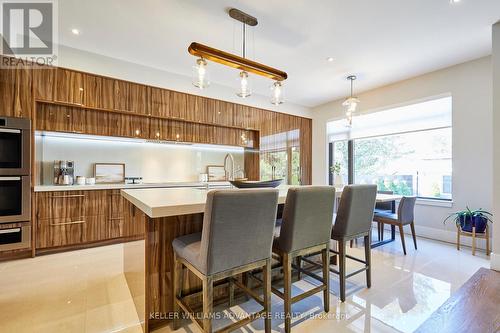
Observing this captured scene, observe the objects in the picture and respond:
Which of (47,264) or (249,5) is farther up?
(249,5)

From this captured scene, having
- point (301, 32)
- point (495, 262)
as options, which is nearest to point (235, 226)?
point (301, 32)

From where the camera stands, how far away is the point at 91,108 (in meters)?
3.29

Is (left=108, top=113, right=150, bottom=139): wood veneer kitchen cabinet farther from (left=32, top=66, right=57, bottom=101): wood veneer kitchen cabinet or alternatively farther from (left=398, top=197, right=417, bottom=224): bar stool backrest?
(left=398, top=197, right=417, bottom=224): bar stool backrest

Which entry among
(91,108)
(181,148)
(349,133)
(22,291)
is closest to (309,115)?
(349,133)

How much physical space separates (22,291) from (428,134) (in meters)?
5.98

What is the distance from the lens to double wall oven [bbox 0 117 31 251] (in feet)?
8.93

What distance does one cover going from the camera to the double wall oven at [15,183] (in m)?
2.72

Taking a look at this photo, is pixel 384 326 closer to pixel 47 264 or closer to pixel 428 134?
pixel 47 264

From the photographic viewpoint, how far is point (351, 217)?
2.02 metres

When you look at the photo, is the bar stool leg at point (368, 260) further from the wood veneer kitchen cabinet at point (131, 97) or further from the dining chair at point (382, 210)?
the wood veneer kitchen cabinet at point (131, 97)

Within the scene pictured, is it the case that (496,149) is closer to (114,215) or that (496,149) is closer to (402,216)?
(402,216)

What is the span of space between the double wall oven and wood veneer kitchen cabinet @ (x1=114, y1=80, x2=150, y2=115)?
1072 millimetres

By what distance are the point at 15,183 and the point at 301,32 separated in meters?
3.84

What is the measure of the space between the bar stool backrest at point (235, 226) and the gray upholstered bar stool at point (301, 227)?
22 centimetres
